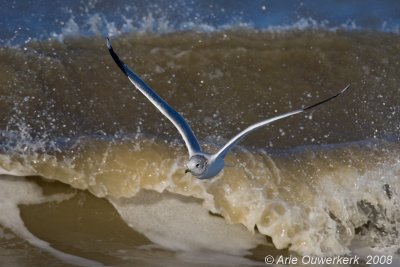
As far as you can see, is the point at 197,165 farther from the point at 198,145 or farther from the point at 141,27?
the point at 141,27

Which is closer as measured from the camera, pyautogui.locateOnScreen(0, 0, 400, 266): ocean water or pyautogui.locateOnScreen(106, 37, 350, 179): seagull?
pyautogui.locateOnScreen(106, 37, 350, 179): seagull

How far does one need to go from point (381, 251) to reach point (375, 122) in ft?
6.05

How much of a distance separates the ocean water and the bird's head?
0.91 metres

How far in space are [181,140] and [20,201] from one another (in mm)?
1185

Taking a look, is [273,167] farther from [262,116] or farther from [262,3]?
[262,3]

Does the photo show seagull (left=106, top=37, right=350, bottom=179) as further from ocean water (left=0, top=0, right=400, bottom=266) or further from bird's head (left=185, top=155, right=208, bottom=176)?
ocean water (left=0, top=0, right=400, bottom=266)

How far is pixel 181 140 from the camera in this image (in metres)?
6.28

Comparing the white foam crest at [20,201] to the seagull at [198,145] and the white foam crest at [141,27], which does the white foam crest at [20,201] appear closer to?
the seagull at [198,145]

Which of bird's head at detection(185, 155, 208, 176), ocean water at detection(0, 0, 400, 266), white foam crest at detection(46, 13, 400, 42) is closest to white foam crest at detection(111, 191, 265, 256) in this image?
ocean water at detection(0, 0, 400, 266)

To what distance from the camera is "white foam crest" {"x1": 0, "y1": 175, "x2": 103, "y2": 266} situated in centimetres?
546

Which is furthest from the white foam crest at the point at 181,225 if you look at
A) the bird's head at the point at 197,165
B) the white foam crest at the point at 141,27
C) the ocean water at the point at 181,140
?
the white foam crest at the point at 141,27

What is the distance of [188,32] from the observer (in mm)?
8297

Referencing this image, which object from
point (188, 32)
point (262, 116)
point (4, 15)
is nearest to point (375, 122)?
point (262, 116)

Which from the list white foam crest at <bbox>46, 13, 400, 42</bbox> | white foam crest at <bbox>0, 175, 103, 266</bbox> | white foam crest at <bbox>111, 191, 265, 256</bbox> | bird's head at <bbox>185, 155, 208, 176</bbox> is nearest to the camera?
bird's head at <bbox>185, 155, 208, 176</bbox>
